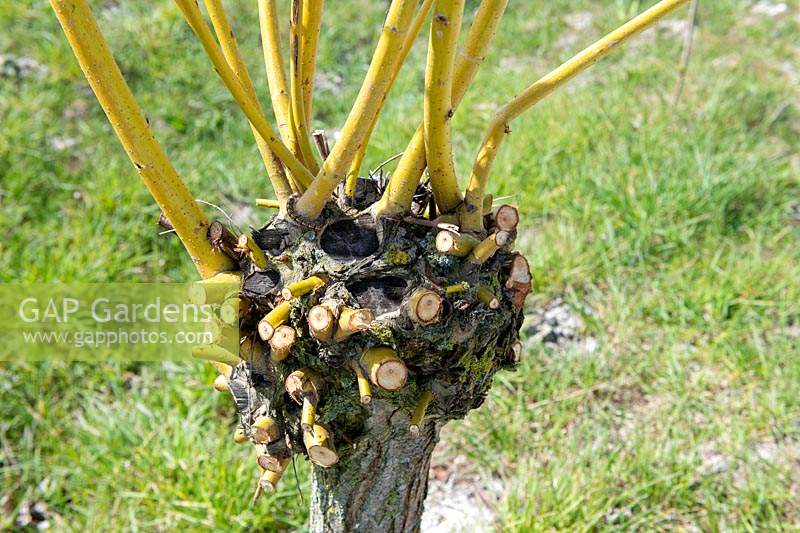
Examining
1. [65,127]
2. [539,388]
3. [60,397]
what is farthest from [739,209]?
[65,127]

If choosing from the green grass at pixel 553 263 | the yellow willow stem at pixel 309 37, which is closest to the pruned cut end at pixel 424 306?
the yellow willow stem at pixel 309 37

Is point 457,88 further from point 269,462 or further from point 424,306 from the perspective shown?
point 269,462

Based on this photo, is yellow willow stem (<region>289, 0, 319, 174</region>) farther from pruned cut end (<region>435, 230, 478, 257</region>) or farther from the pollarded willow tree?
pruned cut end (<region>435, 230, 478, 257</region>)

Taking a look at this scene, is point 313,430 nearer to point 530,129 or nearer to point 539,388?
point 539,388

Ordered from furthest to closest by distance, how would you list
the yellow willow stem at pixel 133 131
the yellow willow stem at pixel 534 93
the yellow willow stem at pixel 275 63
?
1. the yellow willow stem at pixel 275 63
2. the yellow willow stem at pixel 534 93
3. the yellow willow stem at pixel 133 131

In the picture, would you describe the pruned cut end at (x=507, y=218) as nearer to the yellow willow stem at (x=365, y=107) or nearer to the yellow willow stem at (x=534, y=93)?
the yellow willow stem at (x=534, y=93)
